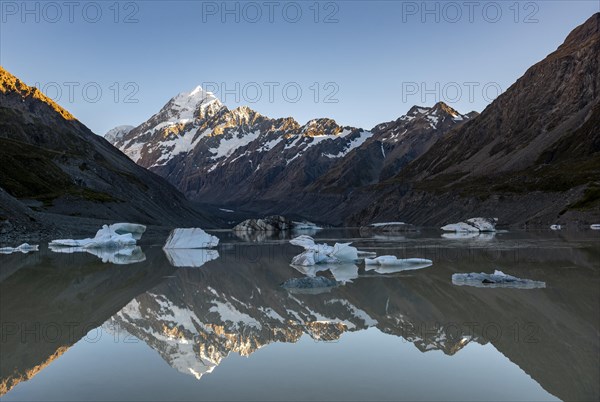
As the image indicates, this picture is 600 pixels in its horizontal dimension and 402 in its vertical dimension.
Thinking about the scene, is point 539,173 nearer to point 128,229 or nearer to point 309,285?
point 128,229

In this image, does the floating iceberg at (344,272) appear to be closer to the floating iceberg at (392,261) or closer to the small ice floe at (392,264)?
the small ice floe at (392,264)

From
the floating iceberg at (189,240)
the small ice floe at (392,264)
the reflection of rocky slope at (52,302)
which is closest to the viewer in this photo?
the reflection of rocky slope at (52,302)

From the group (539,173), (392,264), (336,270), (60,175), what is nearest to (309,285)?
(336,270)

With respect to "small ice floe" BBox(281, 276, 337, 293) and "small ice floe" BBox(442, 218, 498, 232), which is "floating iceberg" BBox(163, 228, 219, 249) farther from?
"small ice floe" BBox(442, 218, 498, 232)

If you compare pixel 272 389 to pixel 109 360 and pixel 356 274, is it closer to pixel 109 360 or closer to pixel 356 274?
pixel 109 360

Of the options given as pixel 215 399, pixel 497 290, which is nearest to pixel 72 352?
pixel 215 399

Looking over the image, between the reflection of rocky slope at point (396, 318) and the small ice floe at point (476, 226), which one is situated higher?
the small ice floe at point (476, 226)

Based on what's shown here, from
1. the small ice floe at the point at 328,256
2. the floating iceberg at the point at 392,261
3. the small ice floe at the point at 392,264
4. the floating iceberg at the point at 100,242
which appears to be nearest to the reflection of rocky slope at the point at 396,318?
the small ice floe at the point at 392,264
